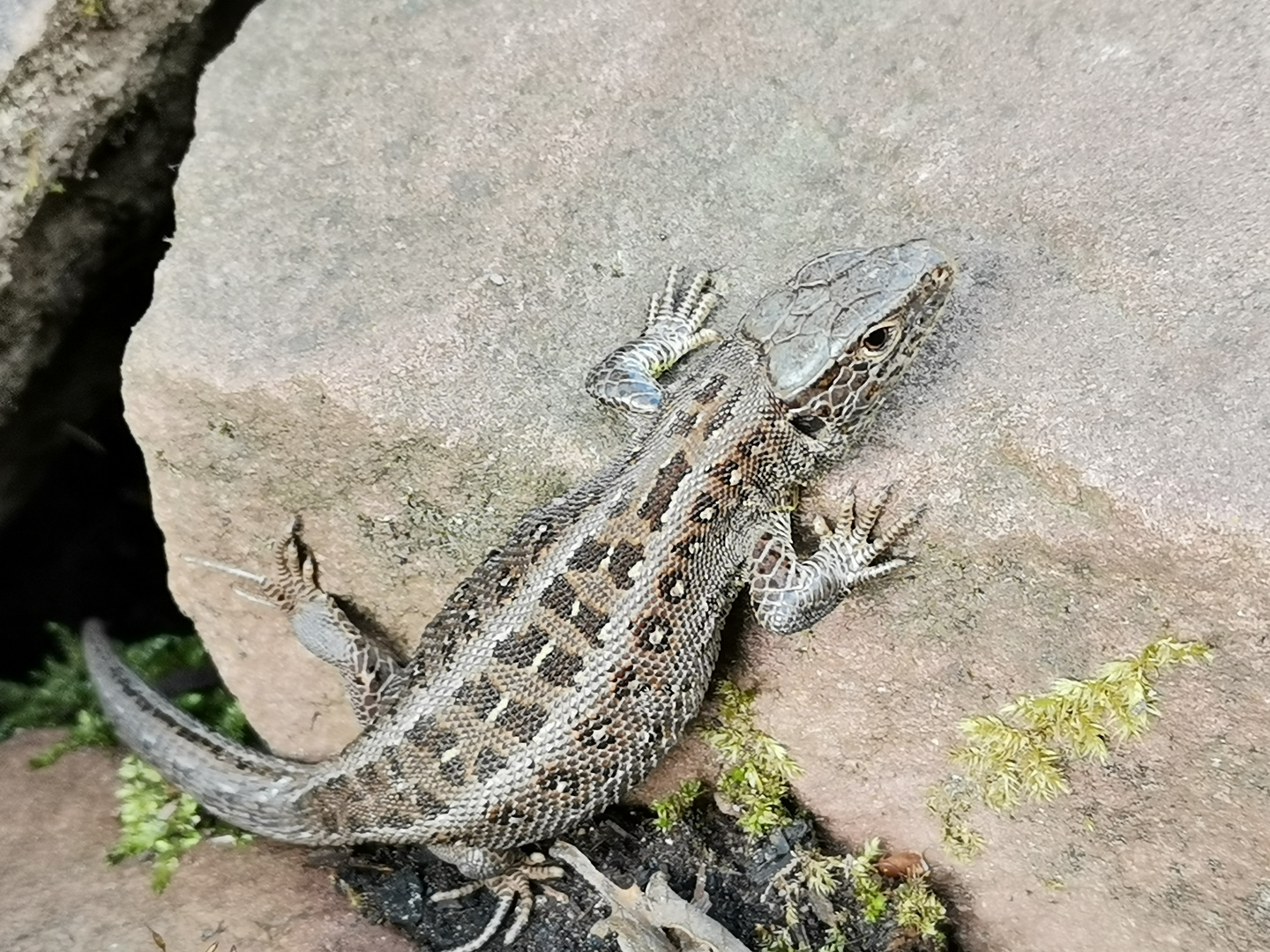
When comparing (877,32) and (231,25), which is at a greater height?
(231,25)

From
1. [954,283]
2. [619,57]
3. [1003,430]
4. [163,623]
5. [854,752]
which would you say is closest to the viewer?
[1003,430]

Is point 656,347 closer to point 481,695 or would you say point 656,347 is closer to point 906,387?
point 906,387

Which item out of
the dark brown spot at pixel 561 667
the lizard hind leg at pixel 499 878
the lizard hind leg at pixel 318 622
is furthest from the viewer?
the lizard hind leg at pixel 318 622

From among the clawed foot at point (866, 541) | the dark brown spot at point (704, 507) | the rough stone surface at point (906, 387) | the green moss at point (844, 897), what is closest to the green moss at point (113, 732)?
the rough stone surface at point (906, 387)

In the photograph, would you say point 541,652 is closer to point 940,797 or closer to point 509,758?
point 509,758

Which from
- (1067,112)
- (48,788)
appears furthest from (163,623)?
(1067,112)

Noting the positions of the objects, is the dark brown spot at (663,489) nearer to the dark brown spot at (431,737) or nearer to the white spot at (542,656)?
the white spot at (542,656)
